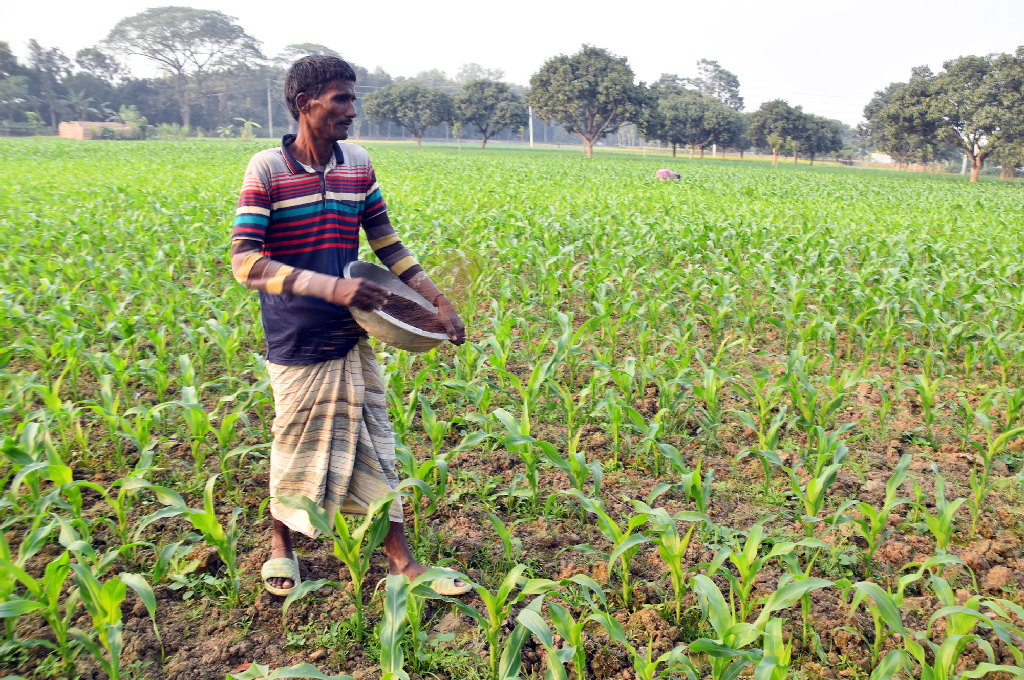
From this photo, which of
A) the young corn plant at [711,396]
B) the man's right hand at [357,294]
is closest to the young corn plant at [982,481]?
the young corn plant at [711,396]

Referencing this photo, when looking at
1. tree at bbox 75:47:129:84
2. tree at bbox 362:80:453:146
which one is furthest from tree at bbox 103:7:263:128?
tree at bbox 362:80:453:146

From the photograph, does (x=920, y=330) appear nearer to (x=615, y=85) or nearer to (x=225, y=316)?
(x=225, y=316)

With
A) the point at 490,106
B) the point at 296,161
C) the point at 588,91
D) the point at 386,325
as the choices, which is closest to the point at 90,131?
the point at 490,106

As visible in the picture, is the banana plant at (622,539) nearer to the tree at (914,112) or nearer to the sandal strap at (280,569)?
the sandal strap at (280,569)

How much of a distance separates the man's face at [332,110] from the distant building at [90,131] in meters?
61.0

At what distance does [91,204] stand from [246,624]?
443 inches

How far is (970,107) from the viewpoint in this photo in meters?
31.4

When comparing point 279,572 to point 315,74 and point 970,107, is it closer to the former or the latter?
point 315,74

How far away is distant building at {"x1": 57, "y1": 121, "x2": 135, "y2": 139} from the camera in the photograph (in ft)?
168

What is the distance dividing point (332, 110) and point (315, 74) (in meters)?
0.12

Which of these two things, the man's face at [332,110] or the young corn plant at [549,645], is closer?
the young corn plant at [549,645]

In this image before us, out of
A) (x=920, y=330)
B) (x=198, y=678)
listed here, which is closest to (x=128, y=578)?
(x=198, y=678)

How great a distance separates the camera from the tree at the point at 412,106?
57.8 meters

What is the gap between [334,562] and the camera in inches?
104
